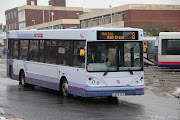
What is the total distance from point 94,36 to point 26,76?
6.56 m

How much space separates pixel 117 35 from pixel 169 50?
20.7m

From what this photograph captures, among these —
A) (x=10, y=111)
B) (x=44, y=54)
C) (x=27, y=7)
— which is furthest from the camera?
(x=27, y=7)

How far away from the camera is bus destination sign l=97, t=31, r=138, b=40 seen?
1404 centimetres

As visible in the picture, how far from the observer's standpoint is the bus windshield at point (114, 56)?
46.0ft

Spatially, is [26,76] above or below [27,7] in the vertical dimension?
below

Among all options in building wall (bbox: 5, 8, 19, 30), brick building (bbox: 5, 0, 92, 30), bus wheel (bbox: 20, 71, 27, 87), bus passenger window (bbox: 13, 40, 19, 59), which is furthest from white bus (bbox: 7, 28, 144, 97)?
building wall (bbox: 5, 8, 19, 30)

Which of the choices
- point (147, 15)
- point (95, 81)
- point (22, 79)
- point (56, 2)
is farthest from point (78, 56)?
point (56, 2)

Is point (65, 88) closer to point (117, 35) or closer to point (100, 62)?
point (100, 62)

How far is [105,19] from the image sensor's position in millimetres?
81875

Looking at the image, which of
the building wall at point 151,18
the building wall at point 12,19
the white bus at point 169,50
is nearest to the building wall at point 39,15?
the building wall at point 12,19

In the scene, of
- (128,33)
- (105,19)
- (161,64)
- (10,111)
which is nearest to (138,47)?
(128,33)

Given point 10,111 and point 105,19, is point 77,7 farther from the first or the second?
point 10,111

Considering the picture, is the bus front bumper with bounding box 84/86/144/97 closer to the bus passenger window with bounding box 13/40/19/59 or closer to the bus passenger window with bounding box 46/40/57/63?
the bus passenger window with bounding box 46/40/57/63

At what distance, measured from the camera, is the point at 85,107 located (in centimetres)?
1352
